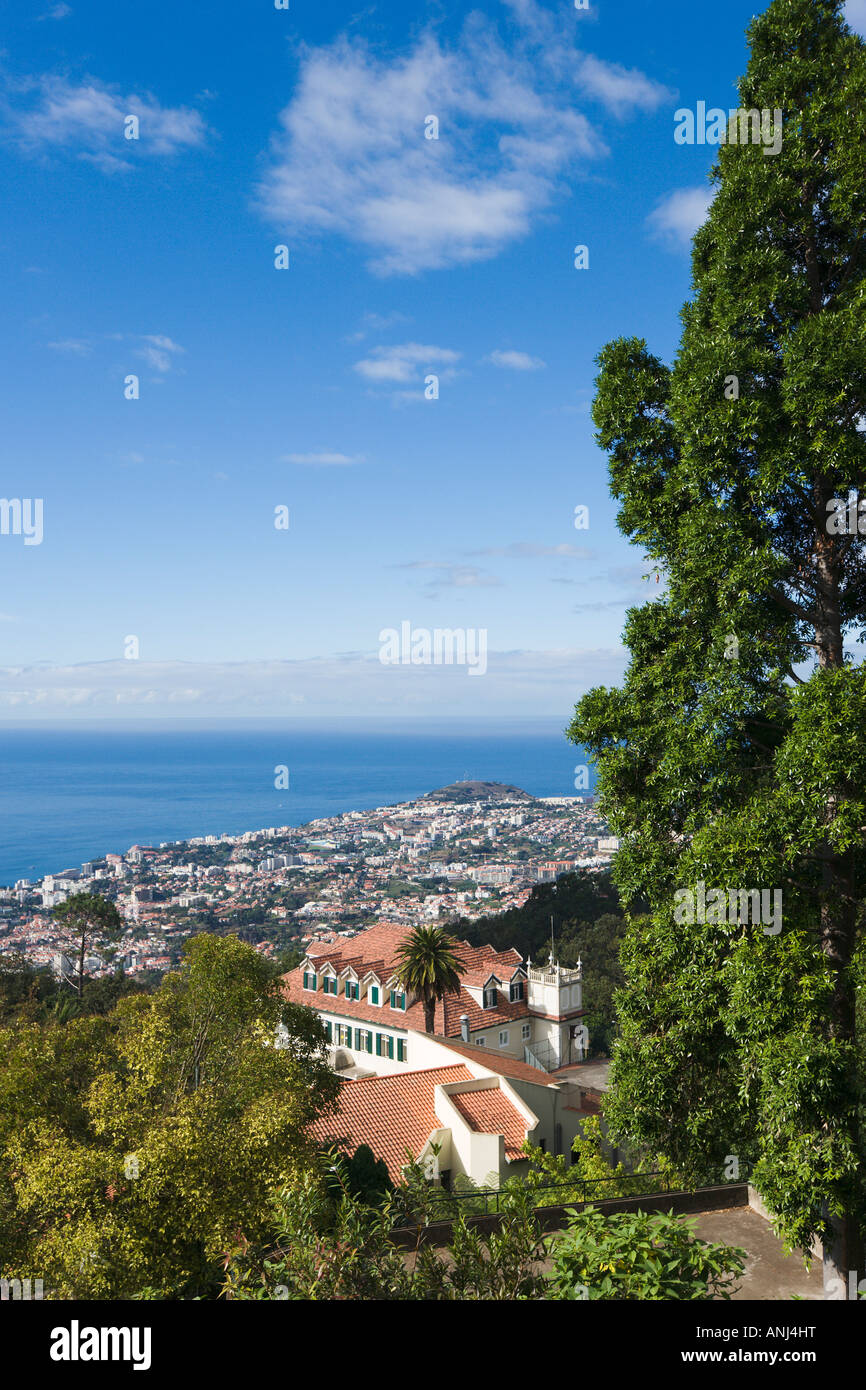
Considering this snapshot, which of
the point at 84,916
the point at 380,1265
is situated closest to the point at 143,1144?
the point at 380,1265

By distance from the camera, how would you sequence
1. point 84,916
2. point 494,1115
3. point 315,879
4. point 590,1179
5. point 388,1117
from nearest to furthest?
point 590,1179 → point 388,1117 → point 494,1115 → point 84,916 → point 315,879

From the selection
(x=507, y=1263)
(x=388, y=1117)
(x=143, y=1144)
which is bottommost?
(x=388, y=1117)

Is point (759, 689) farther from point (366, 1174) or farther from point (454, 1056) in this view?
point (454, 1056)

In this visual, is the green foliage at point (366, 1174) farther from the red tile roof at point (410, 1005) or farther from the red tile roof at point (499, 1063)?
the red tile roof at point (410, 1005)

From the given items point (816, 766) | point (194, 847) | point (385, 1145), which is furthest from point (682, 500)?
point (194, 847)

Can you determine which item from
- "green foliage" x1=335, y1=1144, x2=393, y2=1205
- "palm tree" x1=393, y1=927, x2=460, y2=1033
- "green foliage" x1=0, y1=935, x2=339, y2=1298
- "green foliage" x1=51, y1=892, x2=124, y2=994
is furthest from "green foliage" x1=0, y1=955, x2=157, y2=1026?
"green foliage" x1=0, y1=935, x2=339, y2=1298

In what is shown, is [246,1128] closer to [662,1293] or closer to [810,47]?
[662,1293]

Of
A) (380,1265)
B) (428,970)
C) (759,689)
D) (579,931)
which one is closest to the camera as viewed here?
(380,1265)
